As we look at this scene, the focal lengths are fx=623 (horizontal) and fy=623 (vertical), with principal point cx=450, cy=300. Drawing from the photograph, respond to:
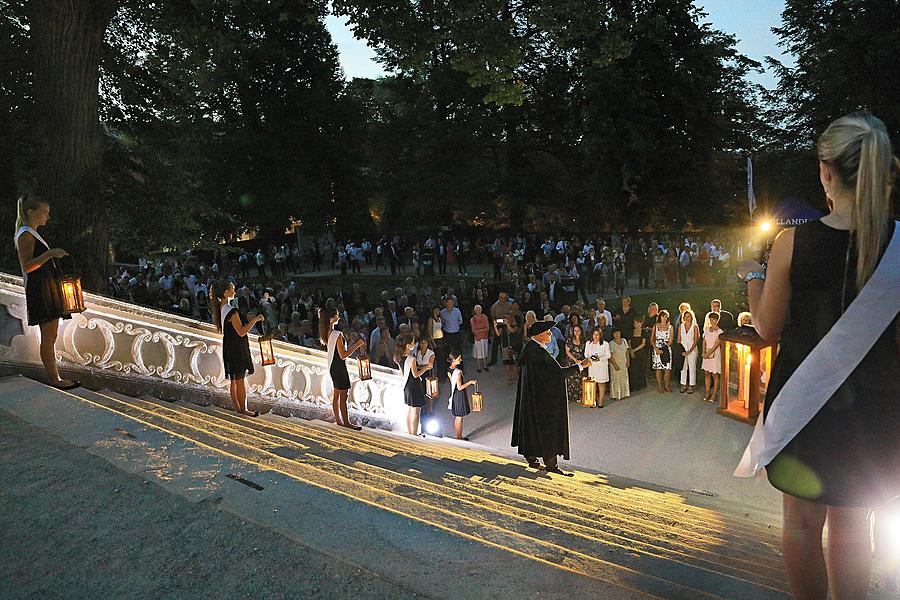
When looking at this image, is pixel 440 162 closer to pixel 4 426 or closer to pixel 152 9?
pixel 152 9

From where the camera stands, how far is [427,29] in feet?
35.1

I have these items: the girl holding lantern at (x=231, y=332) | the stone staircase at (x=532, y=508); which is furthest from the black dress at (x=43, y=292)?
the girl holding lantern at (x=231, y=332)

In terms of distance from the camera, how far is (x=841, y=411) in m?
1.92

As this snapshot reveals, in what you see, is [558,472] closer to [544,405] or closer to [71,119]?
[544,405]

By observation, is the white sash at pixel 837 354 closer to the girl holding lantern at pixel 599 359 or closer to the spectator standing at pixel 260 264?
the girl holding lantern at pixel 599 359

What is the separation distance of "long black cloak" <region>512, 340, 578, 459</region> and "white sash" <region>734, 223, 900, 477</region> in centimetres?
500

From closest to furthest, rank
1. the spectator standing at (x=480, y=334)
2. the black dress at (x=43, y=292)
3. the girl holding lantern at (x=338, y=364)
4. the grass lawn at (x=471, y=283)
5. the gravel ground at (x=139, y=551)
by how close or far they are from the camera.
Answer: the gravel ground at (x=139, y=551), the black dress at (x=43, y=292), the girl holding lantern at (x=338, y=364), the spectator standing at (x=480, y=334), the grass lawn at (x=471, y=283)

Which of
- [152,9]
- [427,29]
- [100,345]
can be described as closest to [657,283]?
[427,29]

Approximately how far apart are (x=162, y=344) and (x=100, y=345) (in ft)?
2.19

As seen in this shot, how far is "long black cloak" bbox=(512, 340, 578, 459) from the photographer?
23.1 ft

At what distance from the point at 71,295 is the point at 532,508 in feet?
16.0

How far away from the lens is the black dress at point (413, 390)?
10141 mm

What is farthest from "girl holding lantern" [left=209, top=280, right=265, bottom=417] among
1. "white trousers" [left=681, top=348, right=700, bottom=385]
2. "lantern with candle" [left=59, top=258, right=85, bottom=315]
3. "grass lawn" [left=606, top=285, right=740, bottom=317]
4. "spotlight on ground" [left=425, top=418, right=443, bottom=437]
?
"grass lawn" [left=606, top=285, right=740, bottom=317]

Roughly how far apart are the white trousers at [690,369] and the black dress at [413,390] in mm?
5782
